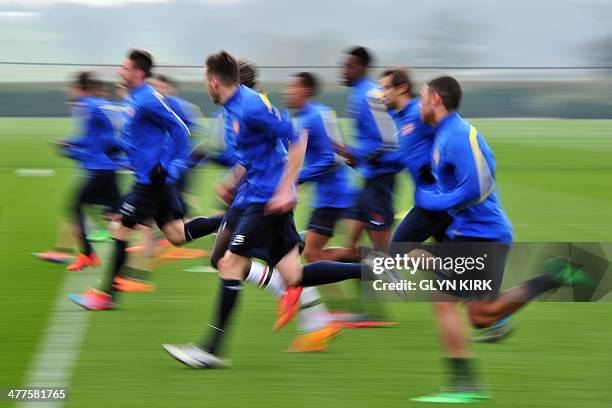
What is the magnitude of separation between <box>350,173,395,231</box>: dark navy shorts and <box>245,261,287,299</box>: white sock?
1.17 meters

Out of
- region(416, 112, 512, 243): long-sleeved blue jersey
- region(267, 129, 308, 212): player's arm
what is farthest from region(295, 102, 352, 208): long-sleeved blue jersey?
region(416, 112, 512, 243): long-sleeved blue jersey

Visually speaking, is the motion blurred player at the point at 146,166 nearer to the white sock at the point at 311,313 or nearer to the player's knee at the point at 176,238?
the player's knee at the point at 176,238

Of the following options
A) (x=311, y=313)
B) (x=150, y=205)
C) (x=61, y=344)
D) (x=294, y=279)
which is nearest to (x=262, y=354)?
(x=311, y=313)

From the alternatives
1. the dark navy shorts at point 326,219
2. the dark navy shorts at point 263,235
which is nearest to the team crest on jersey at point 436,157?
the dark navy shorts at point 263,235

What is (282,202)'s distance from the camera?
6.32 m

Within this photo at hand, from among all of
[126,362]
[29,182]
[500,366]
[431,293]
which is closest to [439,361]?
[500,366]

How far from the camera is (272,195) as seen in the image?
6543 millimetres

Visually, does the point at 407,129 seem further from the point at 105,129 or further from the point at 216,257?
the point at 105,129

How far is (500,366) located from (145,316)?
8.83 ft

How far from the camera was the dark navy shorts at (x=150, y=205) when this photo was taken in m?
8.13

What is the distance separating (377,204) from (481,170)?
2358mm

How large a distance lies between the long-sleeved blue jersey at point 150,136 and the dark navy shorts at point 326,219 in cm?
111

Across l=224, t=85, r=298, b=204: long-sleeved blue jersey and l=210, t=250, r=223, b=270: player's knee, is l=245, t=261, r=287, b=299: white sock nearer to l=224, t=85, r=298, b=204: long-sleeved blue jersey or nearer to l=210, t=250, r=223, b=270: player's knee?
l=210, t=250, r=223, b=270: player's knee

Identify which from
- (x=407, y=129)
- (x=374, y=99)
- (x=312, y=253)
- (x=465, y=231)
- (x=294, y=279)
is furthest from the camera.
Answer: (x=312, y=253)
